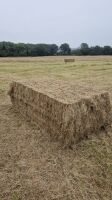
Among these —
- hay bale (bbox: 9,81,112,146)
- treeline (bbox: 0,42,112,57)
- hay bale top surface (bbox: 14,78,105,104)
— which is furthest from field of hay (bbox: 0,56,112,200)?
treeline (bbox: 0,42,112,57)

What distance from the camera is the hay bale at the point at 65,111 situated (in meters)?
4.54

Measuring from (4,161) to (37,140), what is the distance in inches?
30.9

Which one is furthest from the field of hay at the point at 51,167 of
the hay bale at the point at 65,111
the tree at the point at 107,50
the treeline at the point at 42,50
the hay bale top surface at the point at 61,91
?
the tree at the point at 107,50

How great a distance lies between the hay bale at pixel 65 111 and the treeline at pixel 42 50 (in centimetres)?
3580

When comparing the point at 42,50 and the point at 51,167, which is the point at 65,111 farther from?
the point at 42,50

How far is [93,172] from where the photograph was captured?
4.09 m

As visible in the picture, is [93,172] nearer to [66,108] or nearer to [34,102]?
[66,108]

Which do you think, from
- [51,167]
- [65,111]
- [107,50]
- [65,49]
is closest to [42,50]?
[65,49]

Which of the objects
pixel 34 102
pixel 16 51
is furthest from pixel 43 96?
pixel 16 51

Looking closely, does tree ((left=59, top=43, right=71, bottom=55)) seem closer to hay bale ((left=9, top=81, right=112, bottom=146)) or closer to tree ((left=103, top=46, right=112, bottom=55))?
tree ((left=103, top=46, right=112, bottom=55))

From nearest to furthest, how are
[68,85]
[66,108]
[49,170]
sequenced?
[49,170], [66,108], [68,85]

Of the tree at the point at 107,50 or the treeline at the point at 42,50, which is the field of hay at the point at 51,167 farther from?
the tree at the point at 107,50

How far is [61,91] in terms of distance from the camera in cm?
539

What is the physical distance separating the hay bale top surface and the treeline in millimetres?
35184
